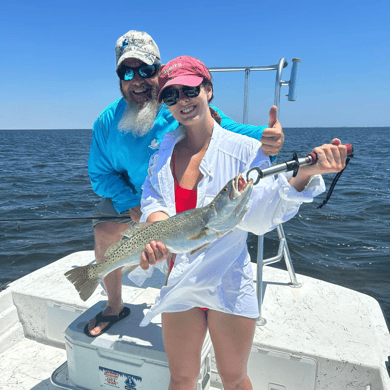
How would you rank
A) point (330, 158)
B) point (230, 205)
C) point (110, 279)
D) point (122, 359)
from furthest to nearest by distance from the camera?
point (110, 279) → point (122, 359) → point (230, 205) → point (330, 158)

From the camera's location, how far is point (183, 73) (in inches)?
97.3

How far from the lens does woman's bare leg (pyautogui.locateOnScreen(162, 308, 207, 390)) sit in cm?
247

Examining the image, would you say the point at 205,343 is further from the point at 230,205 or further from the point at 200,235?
the point at 230,205

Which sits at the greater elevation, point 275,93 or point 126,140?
point 275,93

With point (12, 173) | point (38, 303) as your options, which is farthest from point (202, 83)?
point (12, 173)

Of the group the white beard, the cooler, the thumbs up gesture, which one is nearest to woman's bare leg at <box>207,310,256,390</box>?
the cooler

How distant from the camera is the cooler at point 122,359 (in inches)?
112

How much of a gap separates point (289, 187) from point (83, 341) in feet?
7.45

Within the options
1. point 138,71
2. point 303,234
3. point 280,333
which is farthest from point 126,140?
point 303,234

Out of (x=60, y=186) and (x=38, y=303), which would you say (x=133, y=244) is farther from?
(x=60, y=186)

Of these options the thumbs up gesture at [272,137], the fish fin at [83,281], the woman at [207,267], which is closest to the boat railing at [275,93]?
the woman at [207,267]

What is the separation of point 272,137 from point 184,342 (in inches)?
61.7

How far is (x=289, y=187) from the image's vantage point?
6.66 ft

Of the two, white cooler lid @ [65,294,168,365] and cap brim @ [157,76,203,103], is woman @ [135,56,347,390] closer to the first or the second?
cap brim @ [157,76,203,103]
